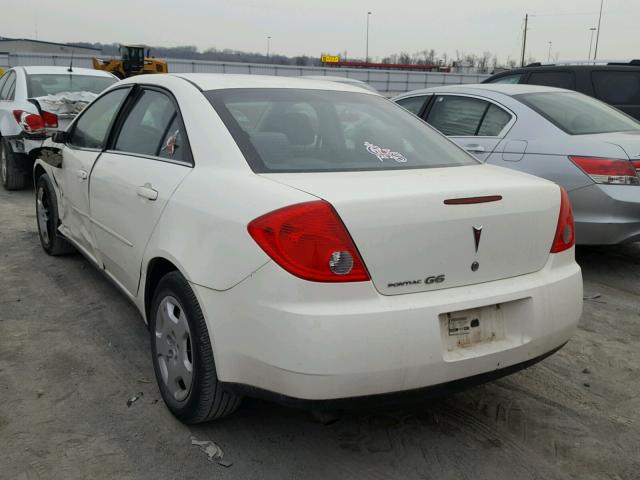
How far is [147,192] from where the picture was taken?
2.93 meters

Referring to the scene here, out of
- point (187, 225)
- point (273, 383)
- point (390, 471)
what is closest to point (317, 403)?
point (273, 383)

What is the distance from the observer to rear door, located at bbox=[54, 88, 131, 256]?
3863 mm

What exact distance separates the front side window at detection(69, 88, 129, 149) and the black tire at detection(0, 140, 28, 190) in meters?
4.32

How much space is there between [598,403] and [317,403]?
1.67 meters

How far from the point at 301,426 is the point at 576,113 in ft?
13.5

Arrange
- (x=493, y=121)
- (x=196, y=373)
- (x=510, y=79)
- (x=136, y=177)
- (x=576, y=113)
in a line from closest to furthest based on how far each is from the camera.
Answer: (x=196, y=373), (x=136, y=177), (x=576, y=113), (x=493, y=121), (x=510, y=79)

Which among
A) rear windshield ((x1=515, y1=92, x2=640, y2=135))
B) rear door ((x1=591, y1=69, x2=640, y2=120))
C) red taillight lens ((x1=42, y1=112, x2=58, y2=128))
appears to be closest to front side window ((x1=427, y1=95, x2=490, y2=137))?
rear windshield ((x1=515, y1=92, x2=640, y2=135))

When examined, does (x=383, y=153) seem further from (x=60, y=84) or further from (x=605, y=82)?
(x=60, y=84)

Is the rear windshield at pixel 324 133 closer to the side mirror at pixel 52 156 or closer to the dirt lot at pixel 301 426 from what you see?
the dirt lot at pixel 301 426

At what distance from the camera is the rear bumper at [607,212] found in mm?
4695

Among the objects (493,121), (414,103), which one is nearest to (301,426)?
(493,121)

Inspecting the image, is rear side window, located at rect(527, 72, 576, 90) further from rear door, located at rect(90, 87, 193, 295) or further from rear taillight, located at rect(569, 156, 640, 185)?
rear door, located at rect(90, 87, 193, 295)

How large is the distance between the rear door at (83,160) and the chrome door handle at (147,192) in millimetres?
909

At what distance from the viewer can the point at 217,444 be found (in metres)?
2.62
